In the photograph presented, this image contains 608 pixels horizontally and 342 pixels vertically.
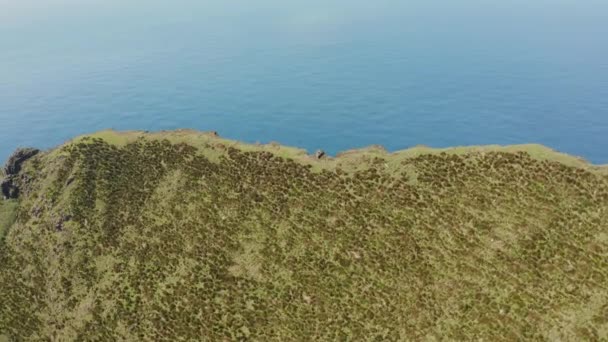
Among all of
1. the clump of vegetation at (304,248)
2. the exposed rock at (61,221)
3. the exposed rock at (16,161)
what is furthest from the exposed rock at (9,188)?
the exposed rock at (61,221)

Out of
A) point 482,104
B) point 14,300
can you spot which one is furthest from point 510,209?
point 482,104

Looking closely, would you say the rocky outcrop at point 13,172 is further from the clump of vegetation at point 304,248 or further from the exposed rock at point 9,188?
the clump of vegetation at point 304,248

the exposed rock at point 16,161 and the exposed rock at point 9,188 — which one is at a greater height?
the exposed rock at point 16,161

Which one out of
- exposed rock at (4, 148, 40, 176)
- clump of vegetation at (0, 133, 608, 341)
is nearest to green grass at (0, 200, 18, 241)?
clump of vegetation at (0, 133, 608, 341)

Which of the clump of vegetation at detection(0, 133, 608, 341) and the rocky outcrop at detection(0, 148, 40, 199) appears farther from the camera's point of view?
the rocky outcrop at detection(0, 148, 40, 199)

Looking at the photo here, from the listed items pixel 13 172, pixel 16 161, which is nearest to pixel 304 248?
pixel 13 172

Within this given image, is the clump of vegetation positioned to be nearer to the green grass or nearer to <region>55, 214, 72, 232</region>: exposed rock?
<region>55, 214, 72, 232</region>: exposed rock

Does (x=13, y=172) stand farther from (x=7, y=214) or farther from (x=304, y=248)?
(x=304, y=248)
